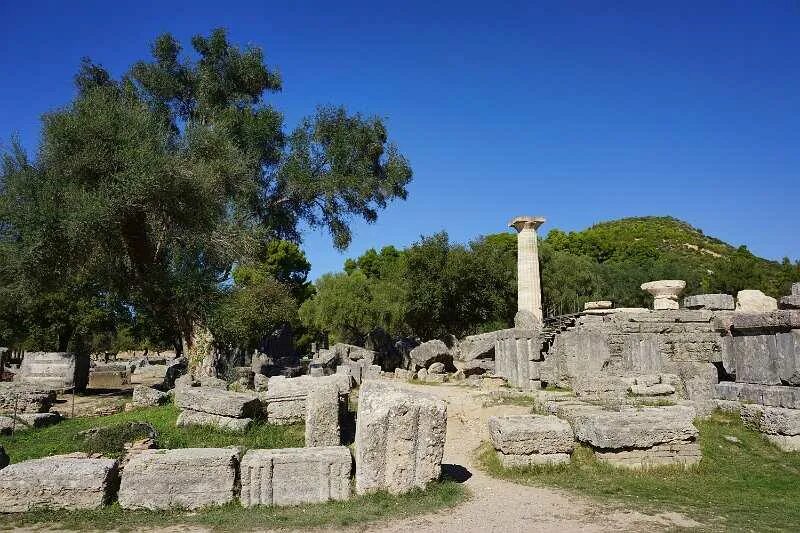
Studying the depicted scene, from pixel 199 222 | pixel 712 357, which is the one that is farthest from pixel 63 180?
pixel 712 357

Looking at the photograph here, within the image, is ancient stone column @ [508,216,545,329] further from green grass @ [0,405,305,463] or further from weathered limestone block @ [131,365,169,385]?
weathered limestone block @ [131,365,169,385]

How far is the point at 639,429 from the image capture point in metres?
7.64

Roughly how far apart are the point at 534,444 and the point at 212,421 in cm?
552

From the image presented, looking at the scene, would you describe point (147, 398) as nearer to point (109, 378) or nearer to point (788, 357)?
point (788, 357)

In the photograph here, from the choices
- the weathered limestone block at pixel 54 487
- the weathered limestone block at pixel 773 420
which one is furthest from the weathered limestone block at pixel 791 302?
the weathered limestone block at pixel 54 487

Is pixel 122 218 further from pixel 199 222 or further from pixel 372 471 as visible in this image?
pixel 372 471

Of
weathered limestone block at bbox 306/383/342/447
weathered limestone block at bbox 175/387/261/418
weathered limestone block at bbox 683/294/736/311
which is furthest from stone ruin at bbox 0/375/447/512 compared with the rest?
weathered limestone block at bbox 683/294/736/311

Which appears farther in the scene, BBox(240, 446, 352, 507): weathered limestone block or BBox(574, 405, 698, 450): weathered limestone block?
BBox(574, 405, 698, 450): weathered limestone block

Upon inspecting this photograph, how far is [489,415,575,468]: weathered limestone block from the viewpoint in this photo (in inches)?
301

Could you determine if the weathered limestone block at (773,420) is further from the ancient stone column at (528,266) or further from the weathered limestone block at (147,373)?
the weathered limestone block at (147,373)

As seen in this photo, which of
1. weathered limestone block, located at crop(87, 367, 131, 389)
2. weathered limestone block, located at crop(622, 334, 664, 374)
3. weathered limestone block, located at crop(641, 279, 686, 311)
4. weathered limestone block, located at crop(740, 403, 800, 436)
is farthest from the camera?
weathered limestone block, located at crop(87, 367, 131, 389)

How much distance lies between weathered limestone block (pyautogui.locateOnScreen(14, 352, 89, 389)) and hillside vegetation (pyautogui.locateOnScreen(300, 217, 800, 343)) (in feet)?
51.0

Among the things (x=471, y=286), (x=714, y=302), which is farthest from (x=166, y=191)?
(x=471, y=286)

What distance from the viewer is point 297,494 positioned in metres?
6.11
